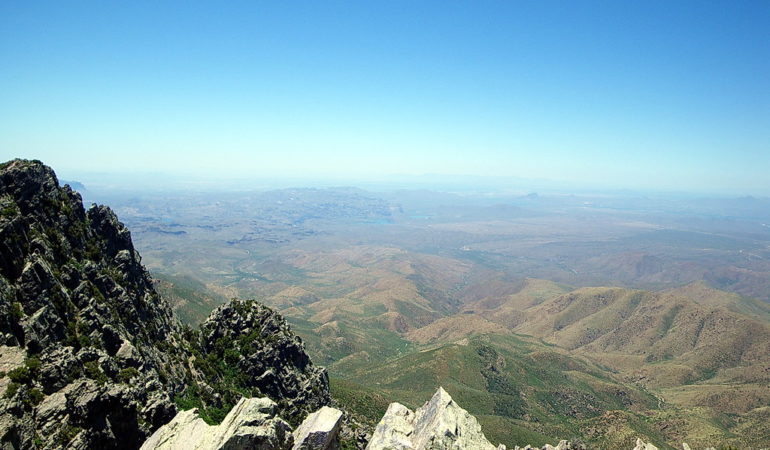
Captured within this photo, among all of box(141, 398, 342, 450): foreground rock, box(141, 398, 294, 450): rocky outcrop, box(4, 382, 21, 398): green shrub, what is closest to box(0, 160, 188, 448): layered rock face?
box(4, 382, 21, 398): green shrub

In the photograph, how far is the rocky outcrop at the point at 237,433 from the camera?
Result: 21.3 m

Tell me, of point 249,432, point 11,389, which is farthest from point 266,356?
point 249,432

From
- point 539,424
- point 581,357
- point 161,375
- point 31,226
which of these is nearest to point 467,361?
point 539,424

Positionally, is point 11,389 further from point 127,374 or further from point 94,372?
point 127,374

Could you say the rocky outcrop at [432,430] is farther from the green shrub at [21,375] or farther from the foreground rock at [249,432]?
the green shrub at [21,375]

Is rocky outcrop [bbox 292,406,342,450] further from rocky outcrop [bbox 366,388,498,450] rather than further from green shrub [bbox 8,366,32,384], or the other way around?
green shrub [bbox 8,366,32,384]

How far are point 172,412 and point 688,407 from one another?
16135cm

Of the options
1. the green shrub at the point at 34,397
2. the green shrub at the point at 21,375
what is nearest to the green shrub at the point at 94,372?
the green shrub at the point at 21,375

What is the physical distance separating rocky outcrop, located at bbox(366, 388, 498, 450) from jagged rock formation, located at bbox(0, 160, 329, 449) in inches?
652

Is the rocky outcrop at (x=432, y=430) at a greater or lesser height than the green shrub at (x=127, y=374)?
greater

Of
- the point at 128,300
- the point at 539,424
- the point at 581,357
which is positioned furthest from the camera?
the point at 581,357

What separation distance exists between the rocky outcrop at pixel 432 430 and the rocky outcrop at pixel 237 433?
6770 mm

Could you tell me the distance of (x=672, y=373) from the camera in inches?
6722

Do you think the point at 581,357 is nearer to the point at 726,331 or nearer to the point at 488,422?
the point at 726,331
